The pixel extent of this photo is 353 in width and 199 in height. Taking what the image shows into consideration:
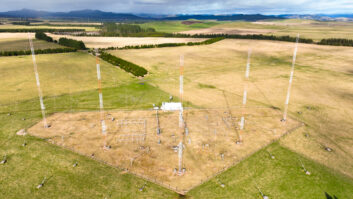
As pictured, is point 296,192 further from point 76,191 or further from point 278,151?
point 76,191

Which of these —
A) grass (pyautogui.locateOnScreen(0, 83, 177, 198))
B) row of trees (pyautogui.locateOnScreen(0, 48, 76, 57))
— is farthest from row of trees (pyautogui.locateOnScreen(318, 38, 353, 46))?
grass (pyautogui.locateOnScreen(0, 83, 177, 198))

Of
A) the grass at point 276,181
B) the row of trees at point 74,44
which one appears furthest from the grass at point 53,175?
the row of trees at point 74,44

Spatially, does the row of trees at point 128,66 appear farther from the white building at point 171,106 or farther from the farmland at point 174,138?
the white building at point 171,106

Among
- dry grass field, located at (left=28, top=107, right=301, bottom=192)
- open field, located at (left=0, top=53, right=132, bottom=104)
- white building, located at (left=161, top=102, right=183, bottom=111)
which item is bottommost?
dry grass field, located at (left=28, top=107, right=301, bottom=192)

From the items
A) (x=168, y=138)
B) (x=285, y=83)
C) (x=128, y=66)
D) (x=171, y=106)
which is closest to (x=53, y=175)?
(x=168, y=138)

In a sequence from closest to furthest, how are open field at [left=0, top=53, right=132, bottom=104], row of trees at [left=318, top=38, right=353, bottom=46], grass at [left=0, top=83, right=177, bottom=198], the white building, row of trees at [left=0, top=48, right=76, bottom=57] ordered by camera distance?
grass at [left=0, top=83, right=177, bottom=198]
the white building
open field at [left=0, top=53, right=132, bottom=104]
row of trees at [left=0, top=48, right=76, bottom=57]
row of trees at [left=318, top=38, right=353, bottom=46]

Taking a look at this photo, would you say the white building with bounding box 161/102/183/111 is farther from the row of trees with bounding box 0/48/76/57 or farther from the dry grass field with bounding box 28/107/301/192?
the row of trees with bounding box 0/48/76/57

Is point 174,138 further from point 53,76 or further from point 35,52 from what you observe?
point 35,52
